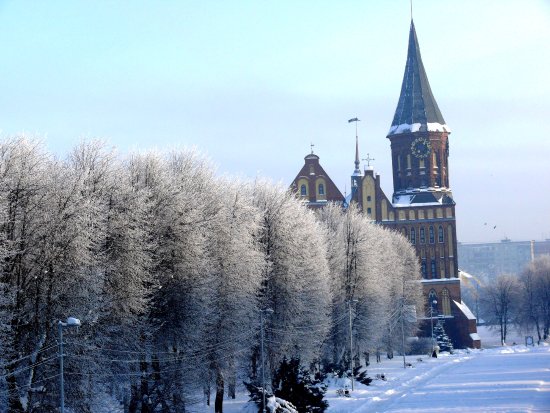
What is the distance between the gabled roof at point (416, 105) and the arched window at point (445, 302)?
1990cm

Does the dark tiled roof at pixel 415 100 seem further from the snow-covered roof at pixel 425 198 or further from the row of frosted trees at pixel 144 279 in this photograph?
the row of frosted trees at pixel 144 279

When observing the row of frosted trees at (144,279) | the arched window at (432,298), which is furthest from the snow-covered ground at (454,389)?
the arched window at (432,298)

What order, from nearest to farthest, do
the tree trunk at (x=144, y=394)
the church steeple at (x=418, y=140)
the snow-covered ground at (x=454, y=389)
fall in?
the tree trunk at (x=144, y=394), the snow-covered ground at (x=454, y=389), the church steeple at (x=418, y=140)

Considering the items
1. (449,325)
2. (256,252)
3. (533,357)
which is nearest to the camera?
(256,252)

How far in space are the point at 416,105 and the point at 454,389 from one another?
222 feet

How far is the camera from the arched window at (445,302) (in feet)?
359

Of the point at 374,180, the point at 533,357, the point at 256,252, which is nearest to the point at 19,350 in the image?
the point at 256,252

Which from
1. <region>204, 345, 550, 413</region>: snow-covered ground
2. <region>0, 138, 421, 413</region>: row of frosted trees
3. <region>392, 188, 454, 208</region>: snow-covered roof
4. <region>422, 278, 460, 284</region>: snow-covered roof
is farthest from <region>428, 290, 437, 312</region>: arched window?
→ <region>0, 138, 421, 413</region>: row of frosted trees

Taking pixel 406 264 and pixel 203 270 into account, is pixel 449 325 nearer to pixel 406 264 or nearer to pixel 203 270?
pixel 406 264

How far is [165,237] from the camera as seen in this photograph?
137 ft

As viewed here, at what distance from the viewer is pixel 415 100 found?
115 meters

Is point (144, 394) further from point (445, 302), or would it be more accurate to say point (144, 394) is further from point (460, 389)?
point (445, 302)

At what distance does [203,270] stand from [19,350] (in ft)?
36.2

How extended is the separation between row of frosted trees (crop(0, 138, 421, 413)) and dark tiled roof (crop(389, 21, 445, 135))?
58.8 metres
